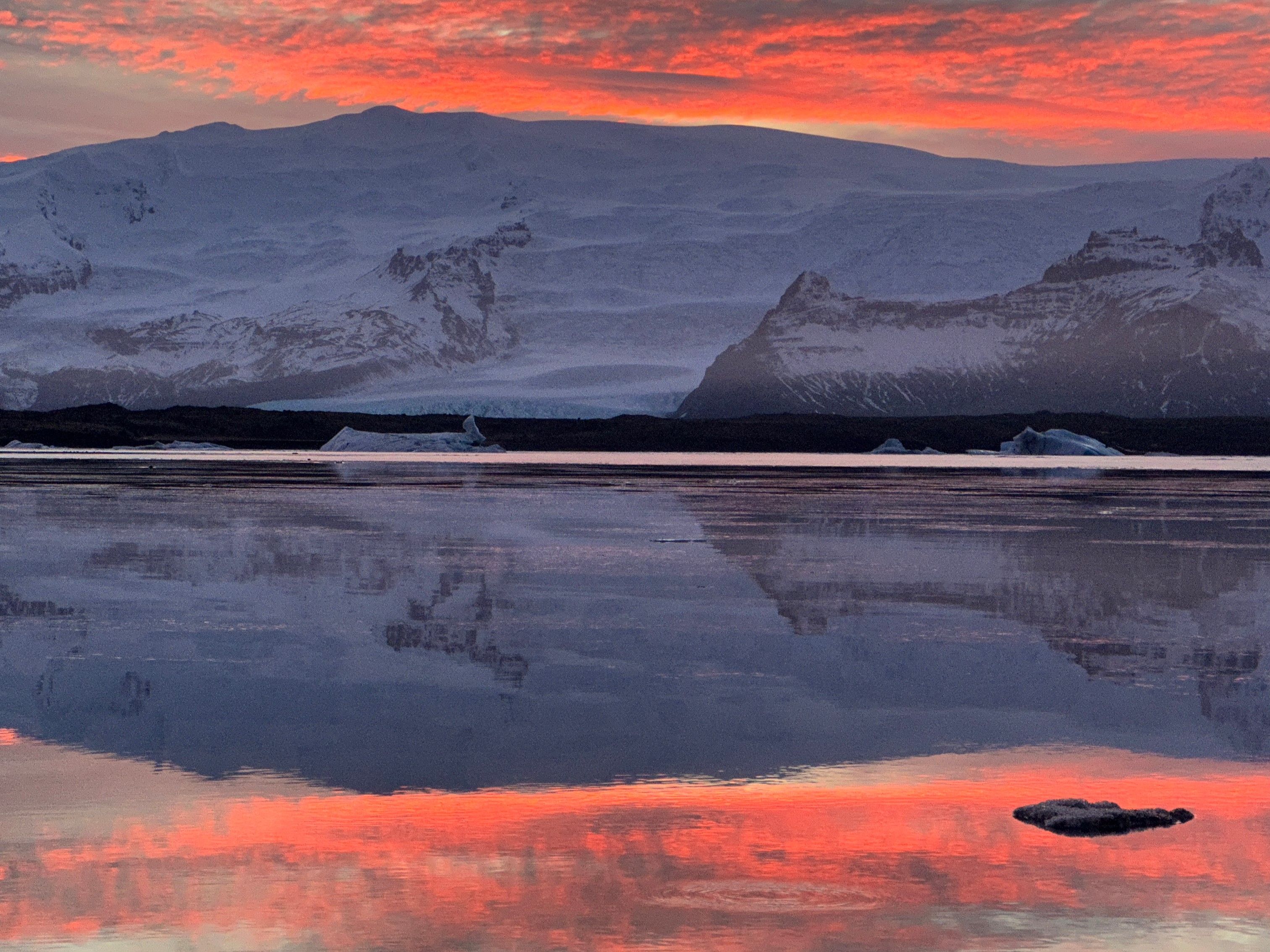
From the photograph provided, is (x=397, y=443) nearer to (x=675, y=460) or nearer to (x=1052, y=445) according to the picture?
(x=675, y=460)

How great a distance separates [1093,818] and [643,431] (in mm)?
131936

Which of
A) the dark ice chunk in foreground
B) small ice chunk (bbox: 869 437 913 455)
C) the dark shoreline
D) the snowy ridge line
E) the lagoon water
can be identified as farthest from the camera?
the dark shoreline

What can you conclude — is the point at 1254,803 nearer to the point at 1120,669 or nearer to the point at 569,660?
the point at 1120,669

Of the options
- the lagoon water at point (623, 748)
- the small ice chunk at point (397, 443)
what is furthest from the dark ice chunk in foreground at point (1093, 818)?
the small ice chunk at point (397, 443)

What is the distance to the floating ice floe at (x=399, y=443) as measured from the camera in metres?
104

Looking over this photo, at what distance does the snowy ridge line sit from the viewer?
78.4 metres

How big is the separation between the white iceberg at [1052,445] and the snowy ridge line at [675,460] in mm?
514

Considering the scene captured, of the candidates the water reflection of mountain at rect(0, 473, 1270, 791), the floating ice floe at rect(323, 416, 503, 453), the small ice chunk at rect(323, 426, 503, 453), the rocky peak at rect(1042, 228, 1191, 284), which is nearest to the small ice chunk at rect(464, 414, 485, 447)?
the floating ice floe at rect(323, 416, 503, 453)

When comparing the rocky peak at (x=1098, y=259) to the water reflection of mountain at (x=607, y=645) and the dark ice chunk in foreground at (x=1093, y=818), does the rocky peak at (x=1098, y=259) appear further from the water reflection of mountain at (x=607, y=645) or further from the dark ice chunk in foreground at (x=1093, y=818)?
the dark ice chunk in foreground at (x=1093, y=818)

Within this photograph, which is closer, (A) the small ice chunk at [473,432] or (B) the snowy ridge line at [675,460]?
(B) the snowy ridge line at [675,460]

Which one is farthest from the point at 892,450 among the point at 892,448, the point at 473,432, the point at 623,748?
the point at 623,748

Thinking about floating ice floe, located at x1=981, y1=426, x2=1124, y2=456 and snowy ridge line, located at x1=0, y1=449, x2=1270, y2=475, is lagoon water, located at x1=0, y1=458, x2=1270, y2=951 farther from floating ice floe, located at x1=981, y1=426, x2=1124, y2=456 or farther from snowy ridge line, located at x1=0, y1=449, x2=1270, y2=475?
floating ice floe, located at x1=981, y1=426, x2=1124, y2=456

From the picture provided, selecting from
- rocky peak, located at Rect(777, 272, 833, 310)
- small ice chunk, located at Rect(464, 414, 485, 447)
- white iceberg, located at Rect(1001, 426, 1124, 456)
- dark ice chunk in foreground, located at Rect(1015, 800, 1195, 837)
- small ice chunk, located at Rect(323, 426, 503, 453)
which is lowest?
small ice chunk, located at Rect(323, 426, 503, 453)

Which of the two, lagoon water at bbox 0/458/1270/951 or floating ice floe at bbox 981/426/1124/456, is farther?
floating ice floe at bbox 981/426/1124/456
